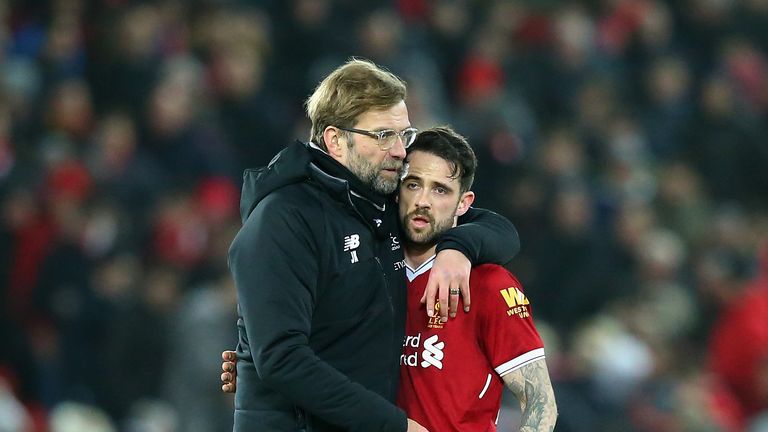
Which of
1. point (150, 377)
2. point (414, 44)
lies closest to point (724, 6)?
point (414, 44)

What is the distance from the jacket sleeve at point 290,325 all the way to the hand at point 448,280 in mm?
422

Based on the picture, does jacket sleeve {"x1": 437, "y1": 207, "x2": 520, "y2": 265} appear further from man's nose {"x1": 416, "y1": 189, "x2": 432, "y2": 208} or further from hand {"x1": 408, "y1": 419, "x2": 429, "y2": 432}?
hand {"x1": 408, "y1": 419, "x2": 429, "y2": 432}

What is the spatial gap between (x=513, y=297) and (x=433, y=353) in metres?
0.32

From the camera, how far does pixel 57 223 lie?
28.3ft

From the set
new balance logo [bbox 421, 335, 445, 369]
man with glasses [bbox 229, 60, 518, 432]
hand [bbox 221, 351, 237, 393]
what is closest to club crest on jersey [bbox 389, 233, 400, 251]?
man with glasses [bbox 229, 60, 518, 432]

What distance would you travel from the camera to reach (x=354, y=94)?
3.96 meters

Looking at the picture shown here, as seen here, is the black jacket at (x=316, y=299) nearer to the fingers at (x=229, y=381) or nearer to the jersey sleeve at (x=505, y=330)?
the jersey sleeve at (x=505, y=330)

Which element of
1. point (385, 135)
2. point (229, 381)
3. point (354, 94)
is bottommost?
point (229, 381)

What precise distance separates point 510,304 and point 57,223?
5.30 metres

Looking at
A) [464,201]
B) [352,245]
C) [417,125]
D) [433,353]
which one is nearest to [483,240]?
[464,201]

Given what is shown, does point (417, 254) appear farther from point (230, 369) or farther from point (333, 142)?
point (230, 369)

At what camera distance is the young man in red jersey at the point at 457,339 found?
4.03 meters

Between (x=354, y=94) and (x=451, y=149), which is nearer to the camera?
(x=354, y=94)

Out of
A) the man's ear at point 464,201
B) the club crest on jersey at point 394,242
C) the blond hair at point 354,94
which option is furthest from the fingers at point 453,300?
the blond hair at point 354,94
